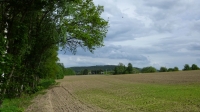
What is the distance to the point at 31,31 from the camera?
62.5ft

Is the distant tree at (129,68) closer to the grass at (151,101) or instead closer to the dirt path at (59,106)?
the grass at (151,101)

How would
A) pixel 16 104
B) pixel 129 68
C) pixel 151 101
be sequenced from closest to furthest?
1. pixel 151 101
2. pixel 16 104
3. pixel 129 68

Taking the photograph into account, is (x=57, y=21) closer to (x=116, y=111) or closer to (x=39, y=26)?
(x=39, y=26)

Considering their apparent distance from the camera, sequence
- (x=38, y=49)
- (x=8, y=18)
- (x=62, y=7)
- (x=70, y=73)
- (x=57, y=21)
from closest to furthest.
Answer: (x=62, y=7), (x=8, y=18), (x=57, y=21), (x=38, y=49), (x=70, y=73)

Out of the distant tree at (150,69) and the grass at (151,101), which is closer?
the grass at (151,101)

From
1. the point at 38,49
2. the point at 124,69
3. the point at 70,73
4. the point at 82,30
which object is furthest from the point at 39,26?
the point at 70,73

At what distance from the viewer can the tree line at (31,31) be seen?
36.8ft

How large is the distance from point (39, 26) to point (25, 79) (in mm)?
5713

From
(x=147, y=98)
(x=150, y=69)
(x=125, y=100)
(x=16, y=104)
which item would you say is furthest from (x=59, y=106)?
(x=150, y=69)

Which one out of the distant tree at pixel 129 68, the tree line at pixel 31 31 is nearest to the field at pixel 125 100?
the tree line at pixel 31 31

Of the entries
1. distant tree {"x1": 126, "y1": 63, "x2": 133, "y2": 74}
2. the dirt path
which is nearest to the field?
the dirt path

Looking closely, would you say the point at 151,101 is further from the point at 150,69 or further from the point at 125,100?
the point at 150,69

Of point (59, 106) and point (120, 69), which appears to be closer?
point (59, 106)

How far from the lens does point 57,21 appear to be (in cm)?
1534
